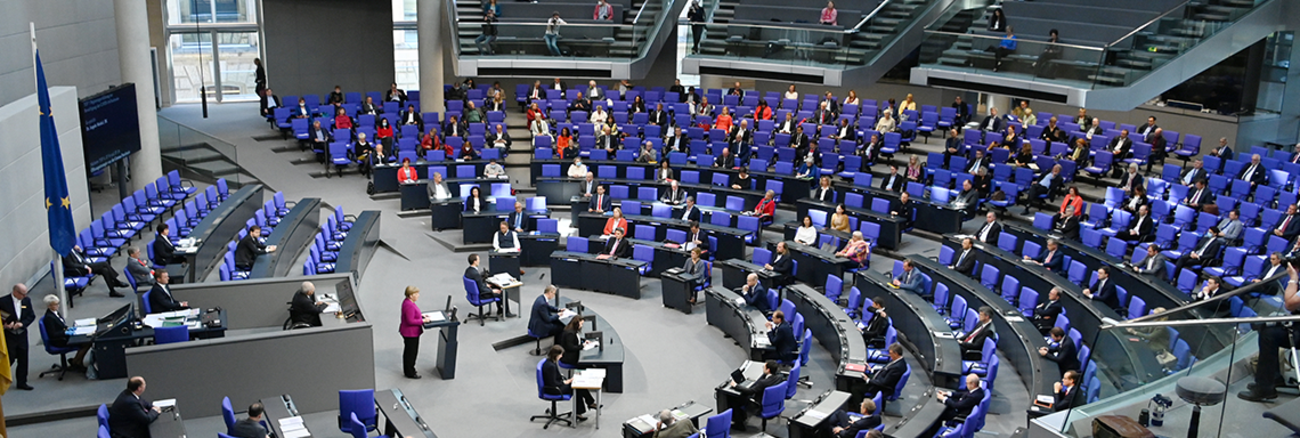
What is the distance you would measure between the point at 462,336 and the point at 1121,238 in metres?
10.7

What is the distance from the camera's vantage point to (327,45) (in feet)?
94.9

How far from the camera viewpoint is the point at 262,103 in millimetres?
25109

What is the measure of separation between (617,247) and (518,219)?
212cm

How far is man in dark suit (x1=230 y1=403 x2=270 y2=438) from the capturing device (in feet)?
31.4

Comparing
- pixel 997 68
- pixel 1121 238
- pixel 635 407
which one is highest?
pixel 997 68

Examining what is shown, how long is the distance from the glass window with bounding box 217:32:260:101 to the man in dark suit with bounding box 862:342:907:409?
22.2 meters

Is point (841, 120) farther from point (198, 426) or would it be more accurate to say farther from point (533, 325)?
point (198, 426)

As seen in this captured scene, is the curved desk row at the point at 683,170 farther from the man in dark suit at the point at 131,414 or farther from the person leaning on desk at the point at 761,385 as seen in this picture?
the man in dark suit at the point at 131,414

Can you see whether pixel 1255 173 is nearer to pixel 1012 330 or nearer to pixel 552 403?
pixel 1012 330

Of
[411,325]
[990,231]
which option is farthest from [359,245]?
[990,231]

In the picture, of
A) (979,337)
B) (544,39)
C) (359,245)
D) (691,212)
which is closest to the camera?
(979,337)

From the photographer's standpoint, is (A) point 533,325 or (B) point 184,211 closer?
(A) point 533,325

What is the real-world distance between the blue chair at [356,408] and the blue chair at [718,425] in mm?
3458

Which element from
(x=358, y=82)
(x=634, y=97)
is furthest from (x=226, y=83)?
(x=634, y=97)
